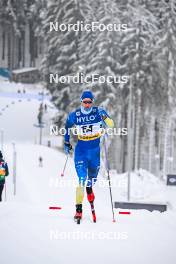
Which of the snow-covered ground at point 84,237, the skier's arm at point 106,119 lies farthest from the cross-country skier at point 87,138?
the snow-covered ground at point 84,237

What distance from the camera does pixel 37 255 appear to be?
4.44 metres

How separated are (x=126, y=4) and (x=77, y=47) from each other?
5.48m

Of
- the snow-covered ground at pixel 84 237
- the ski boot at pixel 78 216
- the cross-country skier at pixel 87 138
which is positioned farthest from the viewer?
the cross-country skier at pixel 87 138

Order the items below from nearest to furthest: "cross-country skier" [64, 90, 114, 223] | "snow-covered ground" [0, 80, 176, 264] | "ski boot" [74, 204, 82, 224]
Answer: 1. "snow-covered ground" [0, 80, 176, 264]
2. "ski boot" [74, 204, 82, 224]
3. "cross-country skier" [64, 90, 114, 223]

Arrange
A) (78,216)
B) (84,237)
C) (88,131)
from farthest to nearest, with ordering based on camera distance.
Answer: (88,131)
(78,216)
(84,237)

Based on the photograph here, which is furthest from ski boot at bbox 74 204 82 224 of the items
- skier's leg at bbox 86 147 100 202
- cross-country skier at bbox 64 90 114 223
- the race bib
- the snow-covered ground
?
the race bib

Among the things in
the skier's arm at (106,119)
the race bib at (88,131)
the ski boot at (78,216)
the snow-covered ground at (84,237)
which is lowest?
the snow-covered ground at (84,237)

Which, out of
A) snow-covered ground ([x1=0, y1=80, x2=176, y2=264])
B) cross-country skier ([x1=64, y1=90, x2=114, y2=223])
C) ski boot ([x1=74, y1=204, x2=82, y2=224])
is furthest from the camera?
cross-country skier ([x1=64, y1=90, x2=114, y2=223])

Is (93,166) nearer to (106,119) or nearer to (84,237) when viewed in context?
(106,119)

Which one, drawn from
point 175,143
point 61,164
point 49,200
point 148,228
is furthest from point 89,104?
point 175,143

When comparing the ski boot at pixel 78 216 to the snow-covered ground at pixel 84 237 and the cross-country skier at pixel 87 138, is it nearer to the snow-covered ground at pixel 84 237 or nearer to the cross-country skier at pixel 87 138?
the cross-country skier at pixel 87 138

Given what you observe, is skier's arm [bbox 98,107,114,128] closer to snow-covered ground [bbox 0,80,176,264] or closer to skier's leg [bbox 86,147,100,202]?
skier's leg [bbox 86,147,100,202]

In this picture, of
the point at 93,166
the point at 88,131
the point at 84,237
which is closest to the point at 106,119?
the point at 88,131

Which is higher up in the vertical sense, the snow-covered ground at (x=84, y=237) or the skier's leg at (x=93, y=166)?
the skier's leg at (x=93, y=166)
